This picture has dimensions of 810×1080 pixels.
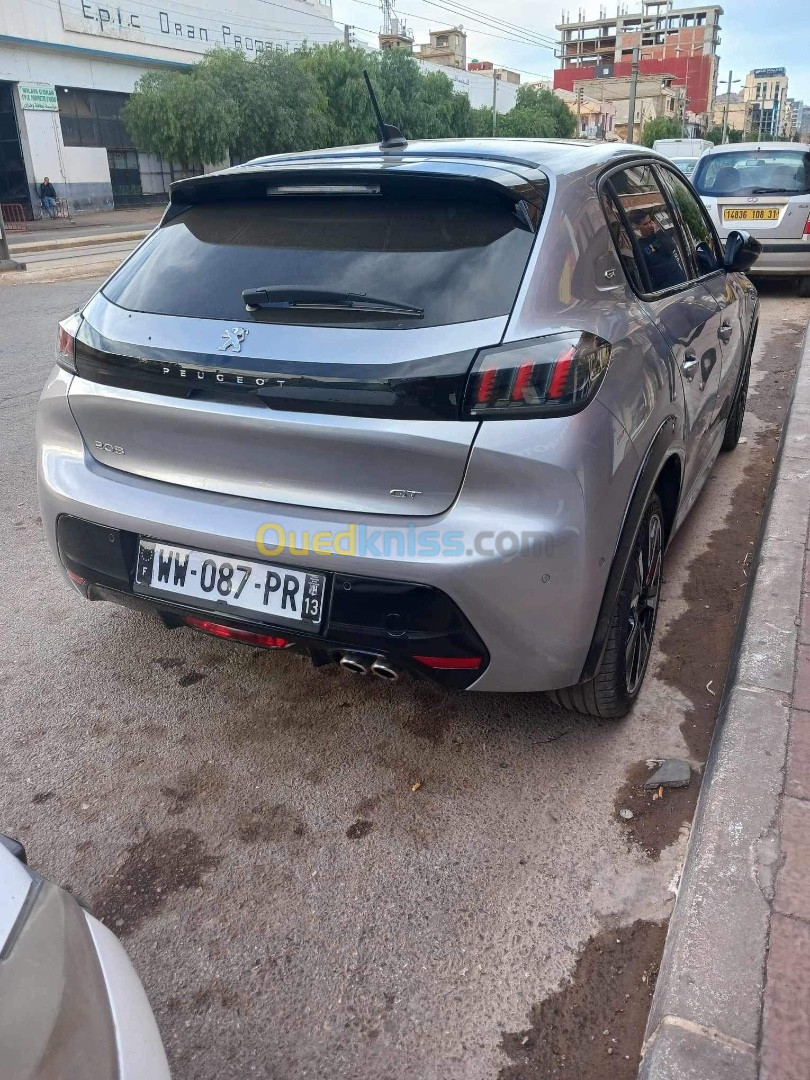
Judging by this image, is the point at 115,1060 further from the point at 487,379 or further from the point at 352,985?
the point at 487,379

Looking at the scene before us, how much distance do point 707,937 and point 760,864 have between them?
10.8 inches

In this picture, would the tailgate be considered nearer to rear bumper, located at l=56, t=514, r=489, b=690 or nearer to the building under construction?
rear bumper, located at l=56, t=514, r=489, b=690

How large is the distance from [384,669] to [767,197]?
10.1 metres

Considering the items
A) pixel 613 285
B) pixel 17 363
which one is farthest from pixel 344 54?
pixel 613 285

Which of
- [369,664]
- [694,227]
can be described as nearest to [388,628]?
[369,664]

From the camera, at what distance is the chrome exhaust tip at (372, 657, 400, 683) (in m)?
2.24

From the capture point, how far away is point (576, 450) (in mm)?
2088

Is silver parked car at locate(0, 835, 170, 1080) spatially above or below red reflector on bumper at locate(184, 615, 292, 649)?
above

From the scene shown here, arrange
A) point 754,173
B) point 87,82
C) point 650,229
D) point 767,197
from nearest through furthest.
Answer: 1. point 650,229
2. point 767,197
3. point 754,173
4. point 87,82

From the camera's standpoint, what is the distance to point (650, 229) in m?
3.12

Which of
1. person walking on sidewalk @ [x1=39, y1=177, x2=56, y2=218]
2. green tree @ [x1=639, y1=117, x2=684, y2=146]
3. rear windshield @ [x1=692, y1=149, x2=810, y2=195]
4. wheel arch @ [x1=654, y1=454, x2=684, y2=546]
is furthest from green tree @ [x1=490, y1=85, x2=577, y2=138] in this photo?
wheel arch @ [x1=654, y1=454, x2=684, y2=546]

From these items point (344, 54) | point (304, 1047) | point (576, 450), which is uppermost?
point (344, 54)

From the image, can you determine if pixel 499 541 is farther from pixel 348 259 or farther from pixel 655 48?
pixel 655 48

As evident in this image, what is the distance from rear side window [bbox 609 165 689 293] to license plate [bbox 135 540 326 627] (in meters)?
1.46
